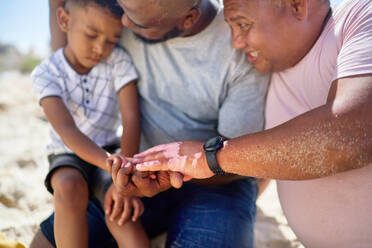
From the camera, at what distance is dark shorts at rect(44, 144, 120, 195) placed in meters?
2.03

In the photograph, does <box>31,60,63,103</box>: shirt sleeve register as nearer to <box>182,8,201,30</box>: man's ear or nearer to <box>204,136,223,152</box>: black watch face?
<box>182,8,201,30</box>: man's ear

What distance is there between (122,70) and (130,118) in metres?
0.33

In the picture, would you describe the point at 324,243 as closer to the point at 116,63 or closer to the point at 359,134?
the point at 359,134

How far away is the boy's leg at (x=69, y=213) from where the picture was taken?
1840 mm

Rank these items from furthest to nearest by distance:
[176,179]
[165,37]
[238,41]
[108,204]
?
[165,37], [108,204], [238,41], [176,179]

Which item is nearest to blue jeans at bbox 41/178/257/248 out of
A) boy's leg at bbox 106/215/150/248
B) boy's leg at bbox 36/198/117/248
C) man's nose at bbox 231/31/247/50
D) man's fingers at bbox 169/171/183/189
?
boy's leg at bbox 36/198/117/248

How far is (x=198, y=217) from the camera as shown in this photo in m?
1.98

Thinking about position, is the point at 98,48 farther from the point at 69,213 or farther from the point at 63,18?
the point at 69,213

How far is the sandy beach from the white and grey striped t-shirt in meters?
0.64

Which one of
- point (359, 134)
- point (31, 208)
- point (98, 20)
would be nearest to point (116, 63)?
point (98, 20)

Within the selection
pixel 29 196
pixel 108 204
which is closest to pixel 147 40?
pixel 108 204

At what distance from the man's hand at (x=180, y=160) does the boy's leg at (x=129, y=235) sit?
1.30 feet

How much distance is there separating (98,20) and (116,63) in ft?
1.05

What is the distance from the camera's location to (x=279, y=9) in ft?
5.59
